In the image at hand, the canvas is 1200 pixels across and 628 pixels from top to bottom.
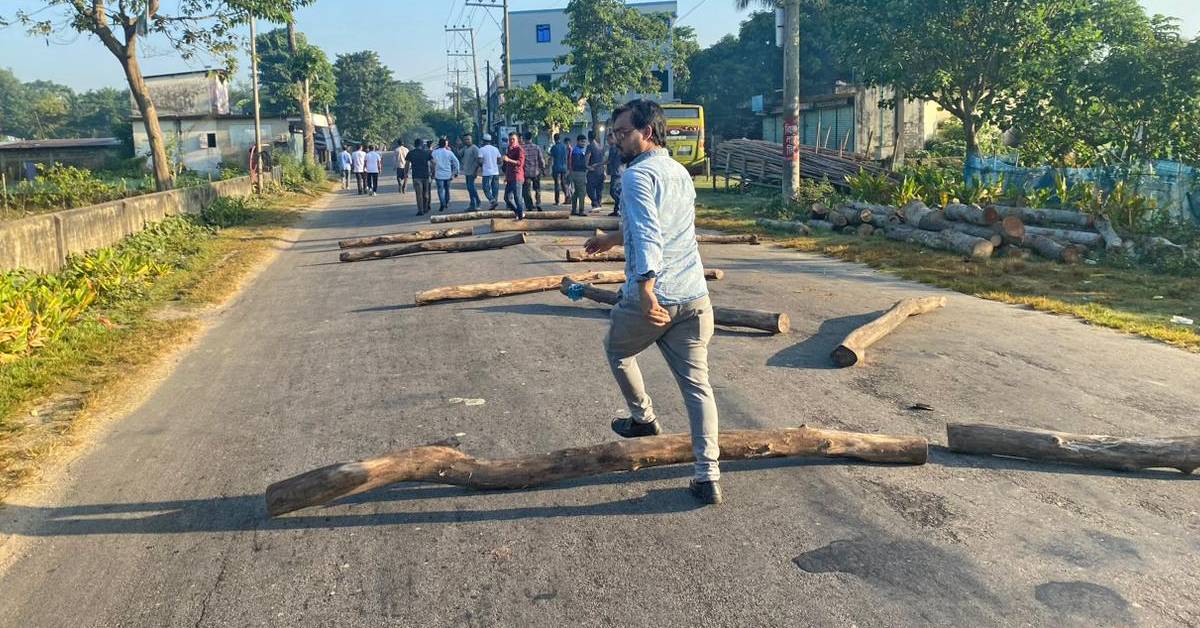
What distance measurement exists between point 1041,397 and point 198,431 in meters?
5.40

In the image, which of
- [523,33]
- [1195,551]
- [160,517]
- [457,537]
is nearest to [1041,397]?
[1195,551]

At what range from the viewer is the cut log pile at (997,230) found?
12.4 metres

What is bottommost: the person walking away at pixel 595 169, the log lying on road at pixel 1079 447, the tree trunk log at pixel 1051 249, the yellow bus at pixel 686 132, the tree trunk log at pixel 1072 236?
the log lying on road at pixel 1079 447

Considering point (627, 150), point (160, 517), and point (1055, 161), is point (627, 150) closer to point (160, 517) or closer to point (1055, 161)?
point (160, 517)

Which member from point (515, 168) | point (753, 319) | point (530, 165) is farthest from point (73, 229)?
point (530, 165)

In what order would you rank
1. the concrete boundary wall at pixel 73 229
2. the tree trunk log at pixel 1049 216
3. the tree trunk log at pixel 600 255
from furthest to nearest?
1. the tree trunk log at pixel 1049 216
2. the tree trunk log at pixel 600 255
3. the concrete boundary wall at pixel 73 229

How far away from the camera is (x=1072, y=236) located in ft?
41.3

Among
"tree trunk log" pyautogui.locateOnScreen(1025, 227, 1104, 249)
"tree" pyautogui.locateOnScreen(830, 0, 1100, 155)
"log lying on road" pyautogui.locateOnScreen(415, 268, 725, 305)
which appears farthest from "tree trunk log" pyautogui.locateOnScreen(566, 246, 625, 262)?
"tree" pyautogui.locateOnScreen(830, 0, 1100, 155)

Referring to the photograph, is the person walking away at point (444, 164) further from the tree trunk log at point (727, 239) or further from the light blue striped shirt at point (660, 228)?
the light blue striped shirt at point (660, 228)

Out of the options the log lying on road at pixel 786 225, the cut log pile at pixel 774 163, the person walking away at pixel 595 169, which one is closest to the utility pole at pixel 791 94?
the log lying on road at pixel 786 225

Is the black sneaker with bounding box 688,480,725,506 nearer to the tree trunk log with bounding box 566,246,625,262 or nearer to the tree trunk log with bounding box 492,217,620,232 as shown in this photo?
the tree trunk log with bounding box 566,246,625,262

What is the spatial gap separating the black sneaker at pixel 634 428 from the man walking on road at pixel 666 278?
521mm

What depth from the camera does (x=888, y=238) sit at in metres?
15.2

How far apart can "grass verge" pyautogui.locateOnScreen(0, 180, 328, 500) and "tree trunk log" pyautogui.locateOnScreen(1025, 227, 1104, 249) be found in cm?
1113
